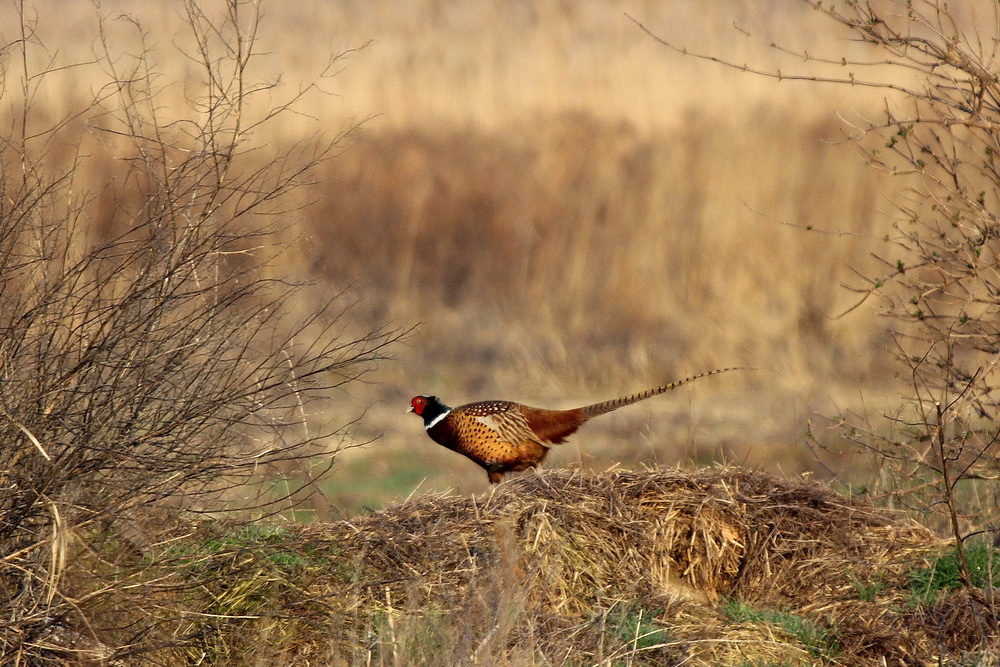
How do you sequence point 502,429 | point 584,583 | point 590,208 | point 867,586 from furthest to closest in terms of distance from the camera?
point 590,208
point 502,429
point 867,586
point 584,583

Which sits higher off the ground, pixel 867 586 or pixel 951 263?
pixel 951 263

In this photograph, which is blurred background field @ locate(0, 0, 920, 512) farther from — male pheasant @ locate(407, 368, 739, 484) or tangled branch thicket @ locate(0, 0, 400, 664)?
tangled branch thicket @ locate(0, 0, 400, 664)

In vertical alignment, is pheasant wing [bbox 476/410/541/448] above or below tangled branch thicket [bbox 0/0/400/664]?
below

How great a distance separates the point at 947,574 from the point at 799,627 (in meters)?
0.78

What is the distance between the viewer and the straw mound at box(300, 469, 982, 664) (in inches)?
160

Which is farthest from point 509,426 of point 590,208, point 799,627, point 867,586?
point 590,208

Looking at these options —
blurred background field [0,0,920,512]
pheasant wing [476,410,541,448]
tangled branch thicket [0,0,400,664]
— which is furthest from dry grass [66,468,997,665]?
blurred background field [0,0,920,512]

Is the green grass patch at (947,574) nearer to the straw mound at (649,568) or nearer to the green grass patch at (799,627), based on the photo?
the straw mound at (649,568)

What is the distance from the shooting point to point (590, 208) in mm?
13664

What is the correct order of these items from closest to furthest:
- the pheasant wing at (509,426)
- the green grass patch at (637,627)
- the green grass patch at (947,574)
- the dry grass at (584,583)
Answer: the dry grass at (584,583) → the green grass patch at (637,627) → the green grass patch at (947,574) → the pheasant wing at (509,426)

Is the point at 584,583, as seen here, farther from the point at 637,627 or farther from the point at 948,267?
the point at 948,267

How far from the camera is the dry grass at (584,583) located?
3.91 metres

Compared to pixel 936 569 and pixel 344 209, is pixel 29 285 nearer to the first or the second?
pixel 936 569

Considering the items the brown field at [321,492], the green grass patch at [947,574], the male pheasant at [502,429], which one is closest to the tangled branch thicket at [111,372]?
the brown field at [321,492]
